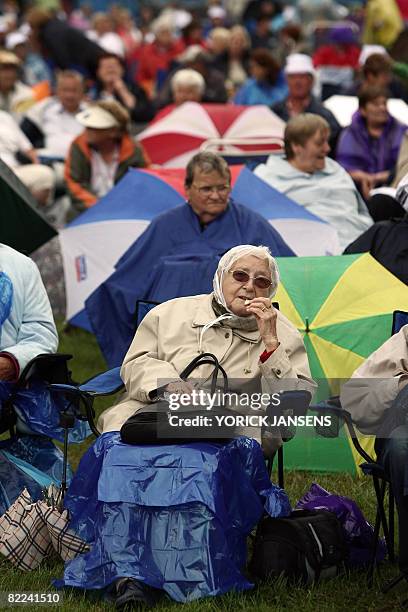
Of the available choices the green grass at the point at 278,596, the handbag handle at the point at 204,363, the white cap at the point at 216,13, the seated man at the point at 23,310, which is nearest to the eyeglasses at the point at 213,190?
the seated man at the point at 23,310

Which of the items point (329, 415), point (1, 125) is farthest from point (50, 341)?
point (1, 125)

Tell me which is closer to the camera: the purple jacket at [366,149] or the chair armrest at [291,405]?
the chair armrest at [291,405]


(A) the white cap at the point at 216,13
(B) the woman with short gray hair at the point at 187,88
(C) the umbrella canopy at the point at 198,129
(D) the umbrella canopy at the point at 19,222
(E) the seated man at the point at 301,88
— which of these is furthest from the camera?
(A) the white cap at the point at 216,13

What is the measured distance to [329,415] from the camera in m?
5.64

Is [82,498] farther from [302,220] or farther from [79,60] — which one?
[79,60]

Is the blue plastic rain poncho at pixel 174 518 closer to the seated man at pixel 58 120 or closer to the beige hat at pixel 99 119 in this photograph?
the beige hat at pixel 99 119

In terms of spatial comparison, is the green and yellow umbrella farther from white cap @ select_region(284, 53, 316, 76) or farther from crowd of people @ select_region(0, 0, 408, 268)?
white cap @ select_region(284, 53, 316, 76)

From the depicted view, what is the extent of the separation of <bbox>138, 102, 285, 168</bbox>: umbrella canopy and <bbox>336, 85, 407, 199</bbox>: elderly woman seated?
0.73m

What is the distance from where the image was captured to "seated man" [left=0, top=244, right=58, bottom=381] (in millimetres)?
6426

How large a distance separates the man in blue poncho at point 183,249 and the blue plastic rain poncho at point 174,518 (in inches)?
93.3

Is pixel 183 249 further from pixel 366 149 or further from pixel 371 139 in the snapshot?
pixel 371 139

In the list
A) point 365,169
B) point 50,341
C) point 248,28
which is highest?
point 50,341

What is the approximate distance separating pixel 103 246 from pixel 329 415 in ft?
13.7

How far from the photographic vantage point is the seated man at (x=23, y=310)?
6.43 m
